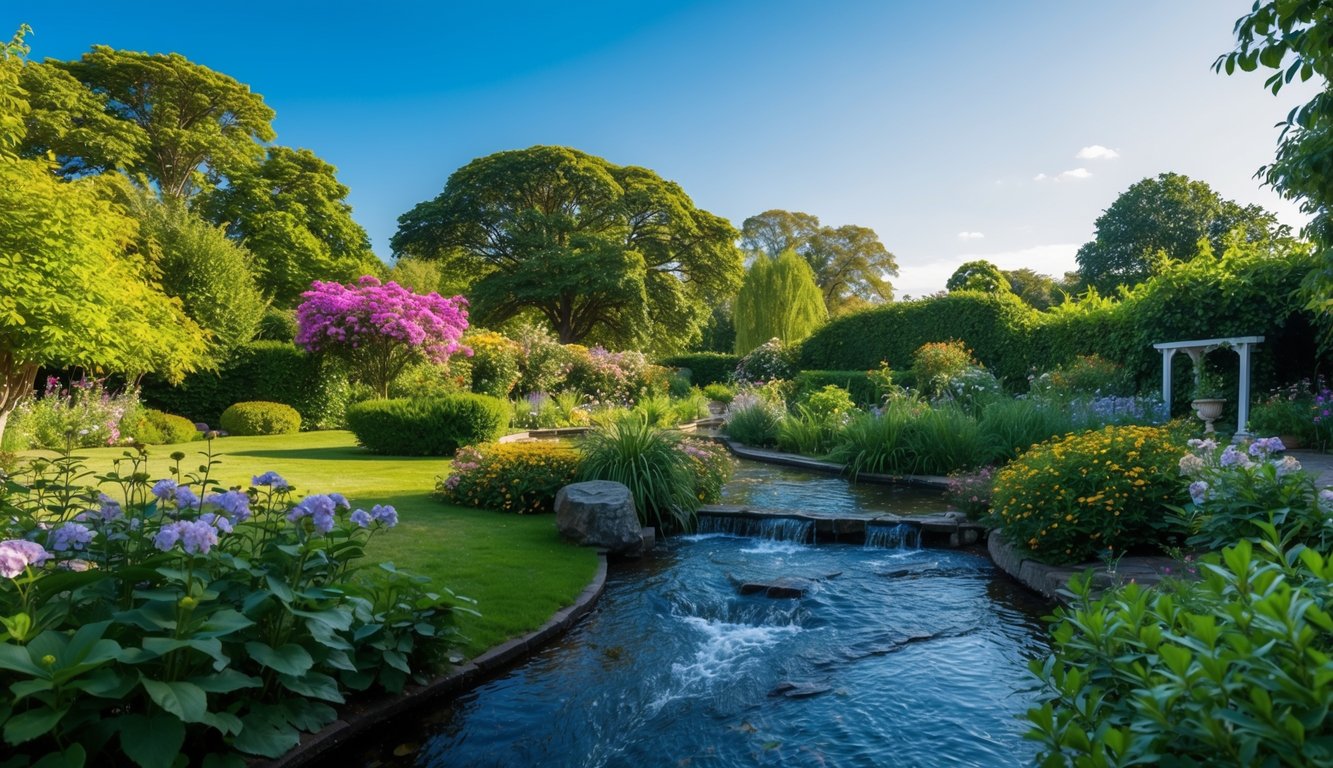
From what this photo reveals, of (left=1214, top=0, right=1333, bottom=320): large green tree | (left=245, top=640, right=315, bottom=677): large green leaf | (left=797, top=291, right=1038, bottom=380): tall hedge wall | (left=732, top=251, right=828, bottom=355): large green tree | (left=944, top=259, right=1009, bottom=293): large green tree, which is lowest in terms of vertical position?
(left=245, top=640, right=315, bottom=677): large green leaf

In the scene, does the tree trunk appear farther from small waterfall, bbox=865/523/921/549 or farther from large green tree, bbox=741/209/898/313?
large green tree, bbox=741/209/898/313

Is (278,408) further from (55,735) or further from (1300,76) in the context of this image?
(1300,76)

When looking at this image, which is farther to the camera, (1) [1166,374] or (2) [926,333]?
(2) [926,333]

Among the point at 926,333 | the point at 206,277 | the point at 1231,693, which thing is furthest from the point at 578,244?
the point at 1231,693

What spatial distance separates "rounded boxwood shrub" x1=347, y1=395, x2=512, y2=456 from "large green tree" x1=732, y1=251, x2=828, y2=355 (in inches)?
793

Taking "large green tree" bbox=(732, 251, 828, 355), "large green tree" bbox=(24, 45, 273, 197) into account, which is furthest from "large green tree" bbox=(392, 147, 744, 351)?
"large green tree" bbox=(24, 45, 273, 197)

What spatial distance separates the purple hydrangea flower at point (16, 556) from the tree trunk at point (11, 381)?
11222 mm

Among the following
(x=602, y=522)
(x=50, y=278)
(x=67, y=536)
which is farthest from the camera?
(x=50, y=278)

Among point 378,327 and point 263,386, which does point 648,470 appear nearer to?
point 378,327

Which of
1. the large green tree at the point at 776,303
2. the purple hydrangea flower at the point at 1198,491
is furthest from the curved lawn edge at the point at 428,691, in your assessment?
the large green tree at the point at 776,303

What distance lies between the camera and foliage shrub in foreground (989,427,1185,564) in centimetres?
500

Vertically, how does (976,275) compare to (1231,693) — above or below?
above

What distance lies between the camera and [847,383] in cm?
1672

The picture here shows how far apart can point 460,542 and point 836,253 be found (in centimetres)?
4217
